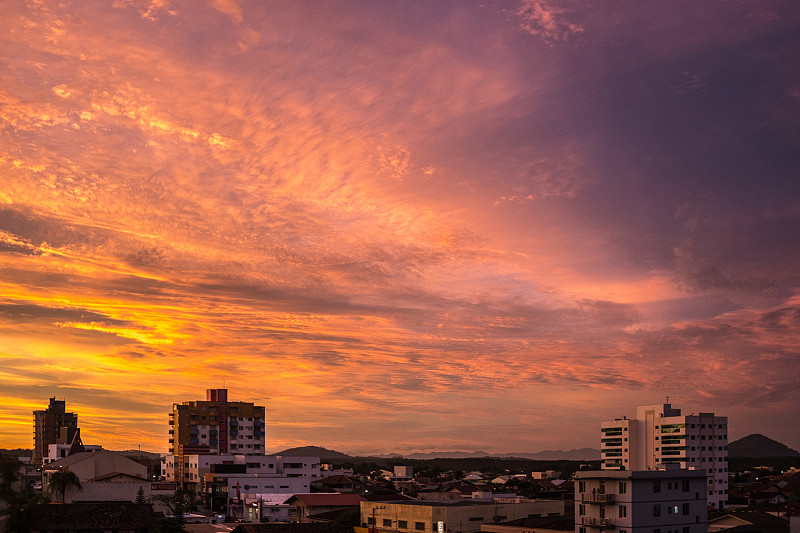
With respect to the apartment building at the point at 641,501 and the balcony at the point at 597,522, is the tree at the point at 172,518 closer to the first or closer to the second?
the balcony at the point at 597,522

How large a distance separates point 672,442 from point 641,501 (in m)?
110

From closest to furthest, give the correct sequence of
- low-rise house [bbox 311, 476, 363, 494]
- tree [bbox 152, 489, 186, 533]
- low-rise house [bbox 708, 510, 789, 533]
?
low-rise house [bbox 708, 510, 789, 533] < tree [bbox 152, 489, 186, 533] < low-rise house [bbox 311, 476, 363, 494]

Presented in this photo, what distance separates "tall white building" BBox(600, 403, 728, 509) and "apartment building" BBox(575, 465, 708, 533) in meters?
89.0


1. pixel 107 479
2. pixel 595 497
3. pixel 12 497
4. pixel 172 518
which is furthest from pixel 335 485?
pixel 12 497

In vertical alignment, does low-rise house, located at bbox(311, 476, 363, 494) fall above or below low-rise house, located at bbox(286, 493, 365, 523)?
below

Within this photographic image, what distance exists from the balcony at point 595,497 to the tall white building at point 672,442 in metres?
92.5

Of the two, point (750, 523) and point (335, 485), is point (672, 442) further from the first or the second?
point (750, 523)

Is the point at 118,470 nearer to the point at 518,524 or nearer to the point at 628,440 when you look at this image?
the point at 518,524

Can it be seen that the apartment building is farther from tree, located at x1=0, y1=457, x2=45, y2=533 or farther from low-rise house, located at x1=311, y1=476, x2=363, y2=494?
low-rise house, located at x1=311, y1=476, x2=363, y2=494

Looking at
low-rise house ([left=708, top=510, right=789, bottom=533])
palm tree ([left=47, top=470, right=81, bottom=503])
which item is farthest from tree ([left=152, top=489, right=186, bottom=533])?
low-rise house ([left=708, top=510, right=789, bottom=533])

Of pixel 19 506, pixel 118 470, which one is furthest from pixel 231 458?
pixel 19 506

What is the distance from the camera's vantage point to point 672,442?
7126 inches

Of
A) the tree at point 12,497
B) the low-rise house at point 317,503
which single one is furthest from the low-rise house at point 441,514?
the tree at point 12,497

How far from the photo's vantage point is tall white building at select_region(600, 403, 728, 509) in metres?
175
